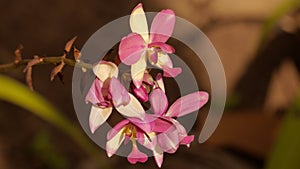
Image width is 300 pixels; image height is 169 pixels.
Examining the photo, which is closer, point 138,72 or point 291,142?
point 138,72

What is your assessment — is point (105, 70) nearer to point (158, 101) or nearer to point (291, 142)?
point (158, 101)

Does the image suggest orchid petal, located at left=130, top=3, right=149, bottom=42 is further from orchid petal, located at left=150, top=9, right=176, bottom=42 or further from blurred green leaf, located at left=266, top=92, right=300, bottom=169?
blurred green leaf, located at left=266, top=92, right=300, bottom=169

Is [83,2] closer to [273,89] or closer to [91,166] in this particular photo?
[91,166]

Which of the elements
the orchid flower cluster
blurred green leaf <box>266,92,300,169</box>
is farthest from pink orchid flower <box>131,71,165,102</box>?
blurred green leaf <box>266,92,300,169</box>

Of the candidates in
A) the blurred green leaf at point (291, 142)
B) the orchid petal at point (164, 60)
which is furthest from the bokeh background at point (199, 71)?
the orchid petal at point (164, 60)

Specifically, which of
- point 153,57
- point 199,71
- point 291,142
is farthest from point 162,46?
point 199,71
